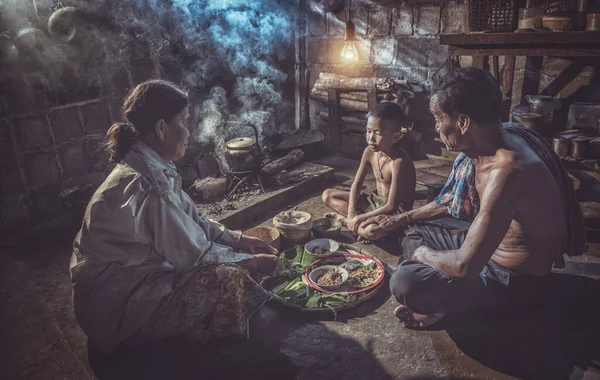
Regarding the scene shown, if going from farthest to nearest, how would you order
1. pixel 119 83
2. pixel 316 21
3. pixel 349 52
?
pixel 316 21 → pixel 349 52 → pixel 119 83

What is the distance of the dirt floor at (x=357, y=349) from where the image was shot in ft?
10.5

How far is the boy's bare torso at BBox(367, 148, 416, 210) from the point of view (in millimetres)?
5062

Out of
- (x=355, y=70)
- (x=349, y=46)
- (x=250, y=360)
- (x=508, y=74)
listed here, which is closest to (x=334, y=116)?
(x=355, y=70)

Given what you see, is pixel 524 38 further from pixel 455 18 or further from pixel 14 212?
pixel 14 212

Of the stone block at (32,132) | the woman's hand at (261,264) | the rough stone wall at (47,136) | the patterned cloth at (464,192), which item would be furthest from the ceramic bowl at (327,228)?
the stone block at (32,132)

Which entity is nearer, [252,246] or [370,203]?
[252,246]

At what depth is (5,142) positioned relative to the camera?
623 centimetres

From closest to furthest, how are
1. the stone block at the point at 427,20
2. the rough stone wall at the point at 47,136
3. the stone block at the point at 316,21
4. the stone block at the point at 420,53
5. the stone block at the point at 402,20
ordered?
the rough stone wall at the point at 47,136
the stone block at the point at 427,20
the stone block at the point at 420,53
the stone block at the point at 402,20
the stone block at the point at 316,21

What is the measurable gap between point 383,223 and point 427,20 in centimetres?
529

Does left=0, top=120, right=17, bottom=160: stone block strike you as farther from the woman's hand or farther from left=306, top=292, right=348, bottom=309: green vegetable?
left=306, top=292, right=348, bottom=309: green vegetable

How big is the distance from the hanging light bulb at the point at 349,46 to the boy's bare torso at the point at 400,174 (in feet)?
12.6

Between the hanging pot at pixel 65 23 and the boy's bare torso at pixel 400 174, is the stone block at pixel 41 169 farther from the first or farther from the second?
the boy's bare torso at pixel 400 174

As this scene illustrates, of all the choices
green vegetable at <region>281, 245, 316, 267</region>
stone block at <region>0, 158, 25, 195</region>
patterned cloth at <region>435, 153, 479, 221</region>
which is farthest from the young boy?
stone block at <region>0, 158, 25, 195</region>

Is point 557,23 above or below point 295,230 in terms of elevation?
above
